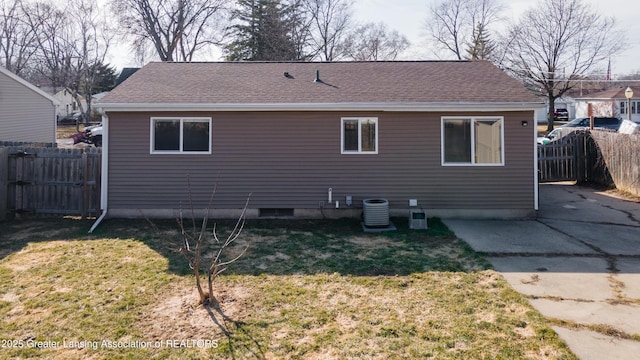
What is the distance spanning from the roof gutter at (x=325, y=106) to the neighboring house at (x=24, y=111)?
33.7ft

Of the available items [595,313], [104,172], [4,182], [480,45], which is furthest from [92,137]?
[480,45]

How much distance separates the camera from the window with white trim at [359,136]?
8.33m

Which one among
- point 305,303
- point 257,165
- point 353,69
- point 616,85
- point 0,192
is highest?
point 616,85

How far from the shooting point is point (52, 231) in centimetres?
752

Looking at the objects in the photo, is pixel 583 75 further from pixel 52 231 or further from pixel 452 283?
pixel 52 231

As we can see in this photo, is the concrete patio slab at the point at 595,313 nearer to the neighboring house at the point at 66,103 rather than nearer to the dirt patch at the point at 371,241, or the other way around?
the dirt patch at the point at 371,241

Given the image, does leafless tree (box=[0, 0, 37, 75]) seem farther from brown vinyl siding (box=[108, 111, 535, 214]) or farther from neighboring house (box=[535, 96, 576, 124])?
neighboring house (box=[535, 96, 576, 124])

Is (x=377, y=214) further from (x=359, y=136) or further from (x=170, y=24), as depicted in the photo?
(x=170, y=24)

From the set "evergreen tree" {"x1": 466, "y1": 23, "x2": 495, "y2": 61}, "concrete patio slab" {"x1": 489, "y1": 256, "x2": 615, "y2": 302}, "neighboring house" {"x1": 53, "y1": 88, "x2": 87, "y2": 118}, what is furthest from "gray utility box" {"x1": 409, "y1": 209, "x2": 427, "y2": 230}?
"neighboring house" {"x1": 53, "y1": 88, "x2": 87, "y2": 118}

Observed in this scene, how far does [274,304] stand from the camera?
4277 mm

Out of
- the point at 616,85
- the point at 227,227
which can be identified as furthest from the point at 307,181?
the point at 616,85

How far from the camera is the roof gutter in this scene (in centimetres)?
795

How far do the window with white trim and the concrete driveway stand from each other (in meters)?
2.34

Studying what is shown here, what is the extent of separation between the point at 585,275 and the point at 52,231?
Answer: 9.21 meters
